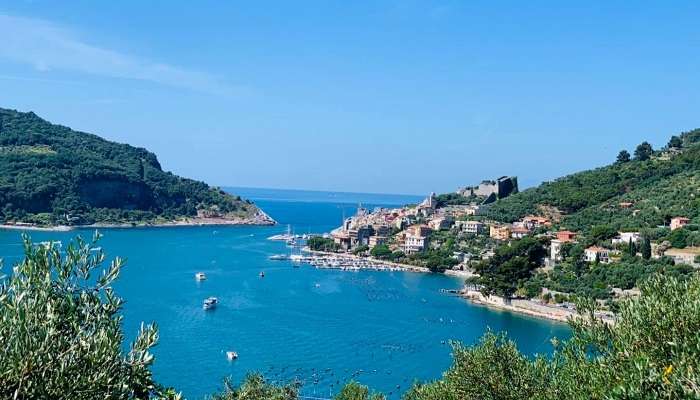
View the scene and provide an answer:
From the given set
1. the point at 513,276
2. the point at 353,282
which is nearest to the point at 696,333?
the point at 513,276

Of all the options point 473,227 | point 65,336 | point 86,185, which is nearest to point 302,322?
point 65,336

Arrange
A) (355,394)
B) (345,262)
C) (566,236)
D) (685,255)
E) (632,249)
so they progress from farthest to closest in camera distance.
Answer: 1. (345,262)
2. (566,236)
3. (632,249)
4. (685,255)
5. (355,394)

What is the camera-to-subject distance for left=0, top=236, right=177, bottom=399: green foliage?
12.1 feet

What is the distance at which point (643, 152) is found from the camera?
2197 inches

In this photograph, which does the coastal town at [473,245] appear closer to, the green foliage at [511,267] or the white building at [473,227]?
the white building at [473,227]

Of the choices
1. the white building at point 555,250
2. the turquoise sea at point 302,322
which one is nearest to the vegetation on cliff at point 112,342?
the turquoise sea at point 302,322

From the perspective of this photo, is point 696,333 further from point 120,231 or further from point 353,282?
point 120,231

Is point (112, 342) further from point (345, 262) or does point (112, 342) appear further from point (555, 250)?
point (345, 262)

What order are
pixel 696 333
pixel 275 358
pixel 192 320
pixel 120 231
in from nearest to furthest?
1. pixel 696 333
2. pixel 275 358
3. pixel 192 320
4. pixel 120 231

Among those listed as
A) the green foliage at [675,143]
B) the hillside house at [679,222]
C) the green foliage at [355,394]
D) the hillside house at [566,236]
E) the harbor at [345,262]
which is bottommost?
the harbor at [345,262]

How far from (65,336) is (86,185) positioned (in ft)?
259

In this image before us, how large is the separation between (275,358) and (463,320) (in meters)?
10.5

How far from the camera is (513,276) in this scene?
35.6 meters

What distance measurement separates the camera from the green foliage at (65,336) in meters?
3.68
